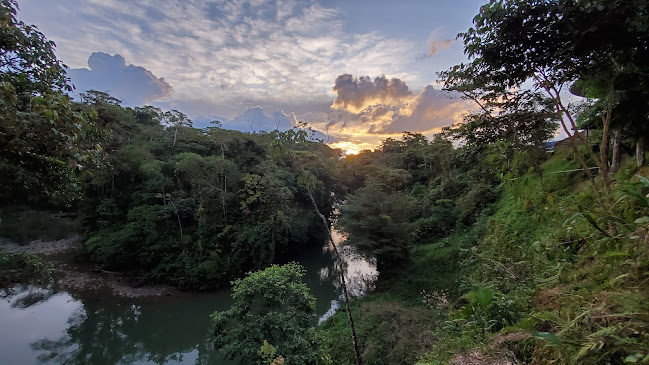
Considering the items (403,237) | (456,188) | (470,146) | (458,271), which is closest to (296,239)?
(403,237)

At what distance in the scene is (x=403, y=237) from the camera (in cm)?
1188

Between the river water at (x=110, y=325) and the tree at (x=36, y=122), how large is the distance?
22.0 feet

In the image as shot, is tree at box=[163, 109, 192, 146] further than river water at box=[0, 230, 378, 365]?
Yes

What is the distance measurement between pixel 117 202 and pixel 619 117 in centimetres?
1917

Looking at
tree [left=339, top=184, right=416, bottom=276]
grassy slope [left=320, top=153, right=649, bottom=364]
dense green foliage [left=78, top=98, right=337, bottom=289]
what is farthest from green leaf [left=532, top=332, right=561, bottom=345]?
dense green foliage [left=78, top=98, right=337, bottom=289]

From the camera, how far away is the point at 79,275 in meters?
13.5

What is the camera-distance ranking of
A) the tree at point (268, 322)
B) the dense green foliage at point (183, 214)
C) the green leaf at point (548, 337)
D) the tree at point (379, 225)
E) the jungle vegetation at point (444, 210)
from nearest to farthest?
the green leaf at point (548, 337)
the jungle vegetation at point (444, 210)
the tree at point (268, 322)
the tree at point (379, 225)
the dense green foliage at point (183, 214)

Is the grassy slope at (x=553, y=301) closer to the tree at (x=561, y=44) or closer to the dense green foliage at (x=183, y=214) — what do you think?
the tree at (x=561, y=44)

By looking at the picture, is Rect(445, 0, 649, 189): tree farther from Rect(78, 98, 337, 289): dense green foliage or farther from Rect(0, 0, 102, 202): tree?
Rect(78, 98, 337, 289): dense green foliage

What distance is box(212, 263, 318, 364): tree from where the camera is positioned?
549 centimetres

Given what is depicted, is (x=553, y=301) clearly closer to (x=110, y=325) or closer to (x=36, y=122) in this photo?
(x=36, y=122)

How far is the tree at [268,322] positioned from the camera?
18.0 feet

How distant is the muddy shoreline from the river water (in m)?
0.34

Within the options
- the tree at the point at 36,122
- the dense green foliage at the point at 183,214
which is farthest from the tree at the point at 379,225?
the tree at the point at 36,122
